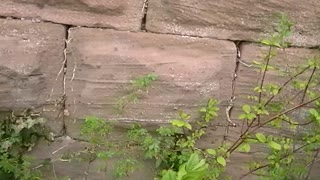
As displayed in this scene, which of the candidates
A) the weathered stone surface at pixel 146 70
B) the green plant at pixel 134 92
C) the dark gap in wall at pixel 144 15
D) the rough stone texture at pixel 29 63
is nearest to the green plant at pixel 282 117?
the weathered stone surface at pixel 146 70

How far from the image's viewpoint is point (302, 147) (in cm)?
365

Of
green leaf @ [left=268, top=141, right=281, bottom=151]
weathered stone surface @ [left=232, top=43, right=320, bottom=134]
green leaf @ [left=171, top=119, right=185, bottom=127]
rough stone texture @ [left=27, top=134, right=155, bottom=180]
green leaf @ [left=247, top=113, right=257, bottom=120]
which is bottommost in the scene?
rough stone texture @ [left=27, top=134, right=155, bottom=180]

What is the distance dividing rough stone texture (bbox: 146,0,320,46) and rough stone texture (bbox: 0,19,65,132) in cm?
56

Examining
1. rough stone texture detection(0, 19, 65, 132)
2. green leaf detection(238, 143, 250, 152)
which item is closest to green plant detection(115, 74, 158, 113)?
rough stone texture detection(0, 19, 65, 132)

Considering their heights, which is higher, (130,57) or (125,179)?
(130,57)

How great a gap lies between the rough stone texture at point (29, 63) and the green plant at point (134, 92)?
0.36 m

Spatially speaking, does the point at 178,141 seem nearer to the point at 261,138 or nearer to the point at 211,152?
the point at 211,152

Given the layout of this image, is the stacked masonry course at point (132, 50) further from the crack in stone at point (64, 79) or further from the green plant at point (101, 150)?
the green plant at point (101, 150)

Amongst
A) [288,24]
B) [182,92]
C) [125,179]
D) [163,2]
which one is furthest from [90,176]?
[288,24]

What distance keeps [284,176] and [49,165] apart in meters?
1.37

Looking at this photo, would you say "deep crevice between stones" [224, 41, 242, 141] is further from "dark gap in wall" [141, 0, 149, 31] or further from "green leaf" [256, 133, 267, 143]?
"dark gap in wall" [141, 0, 149, 31]

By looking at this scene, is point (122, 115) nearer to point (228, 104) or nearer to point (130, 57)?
point (130, 57)

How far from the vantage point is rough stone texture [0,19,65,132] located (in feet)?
11.3

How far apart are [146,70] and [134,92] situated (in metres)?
0.14
